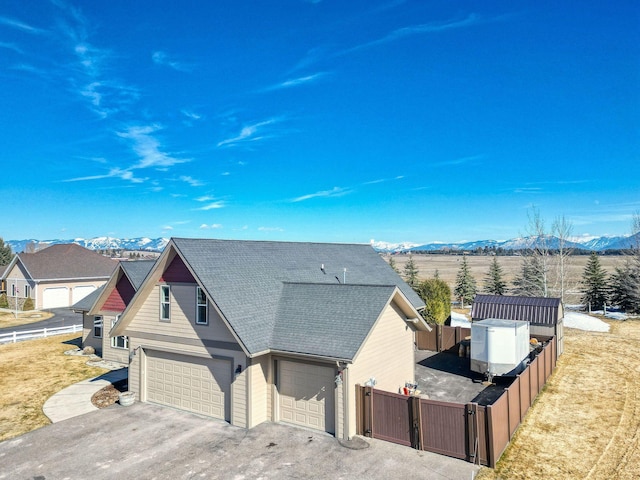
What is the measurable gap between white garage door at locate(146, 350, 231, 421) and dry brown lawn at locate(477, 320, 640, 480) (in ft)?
29.7

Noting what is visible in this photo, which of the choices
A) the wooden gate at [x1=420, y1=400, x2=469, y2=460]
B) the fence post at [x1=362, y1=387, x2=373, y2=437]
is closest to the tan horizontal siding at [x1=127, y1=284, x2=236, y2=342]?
the fence post at [x1=362, y1=387, x2=373, y2=437]

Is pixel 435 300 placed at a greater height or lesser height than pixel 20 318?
greater

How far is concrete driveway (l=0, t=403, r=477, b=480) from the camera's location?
11398 mm

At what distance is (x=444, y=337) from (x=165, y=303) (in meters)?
17.7

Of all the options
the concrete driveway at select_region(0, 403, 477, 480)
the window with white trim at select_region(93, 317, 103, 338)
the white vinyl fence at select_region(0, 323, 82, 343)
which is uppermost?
the window with white trim at select_region(93, 317, 103, 338)

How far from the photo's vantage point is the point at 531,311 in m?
26.3

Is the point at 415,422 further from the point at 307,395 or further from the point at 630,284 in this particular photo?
the point at 630,284

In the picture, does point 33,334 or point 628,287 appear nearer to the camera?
point 33,334

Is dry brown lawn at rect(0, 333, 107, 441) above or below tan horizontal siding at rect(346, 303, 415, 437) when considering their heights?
below

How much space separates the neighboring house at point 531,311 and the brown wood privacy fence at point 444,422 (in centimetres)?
1273

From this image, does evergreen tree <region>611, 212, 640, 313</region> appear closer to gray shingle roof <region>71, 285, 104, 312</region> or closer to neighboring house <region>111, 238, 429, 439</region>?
neighboring house <region>111, 238, 429, 439</region>

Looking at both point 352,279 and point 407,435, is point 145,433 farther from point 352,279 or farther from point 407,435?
point 352,279

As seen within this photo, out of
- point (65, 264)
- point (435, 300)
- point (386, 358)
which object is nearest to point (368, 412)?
point (386, 358)

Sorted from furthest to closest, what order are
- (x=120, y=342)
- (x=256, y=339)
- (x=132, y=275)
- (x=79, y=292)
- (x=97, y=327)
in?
(x=79, y=292) → (x=97, y=327) → (x=120, y=342) → (x=132, y=275) → (x=256, y=339)
